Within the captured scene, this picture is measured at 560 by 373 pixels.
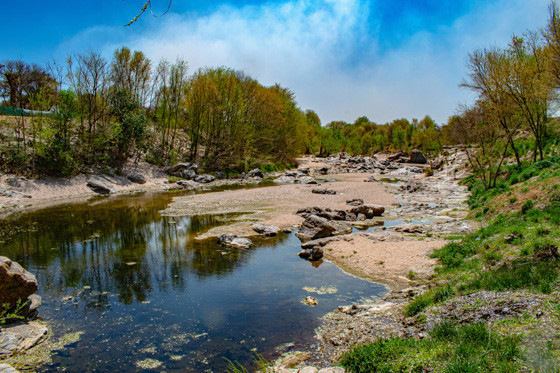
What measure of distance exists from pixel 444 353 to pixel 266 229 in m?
13.3

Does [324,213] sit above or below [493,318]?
above

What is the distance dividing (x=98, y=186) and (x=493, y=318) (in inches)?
1446

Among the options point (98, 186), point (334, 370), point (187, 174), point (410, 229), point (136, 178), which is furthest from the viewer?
point (187, 174)

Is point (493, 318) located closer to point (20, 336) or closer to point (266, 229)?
point (20, 336)

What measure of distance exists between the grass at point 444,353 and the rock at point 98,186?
34.8 m

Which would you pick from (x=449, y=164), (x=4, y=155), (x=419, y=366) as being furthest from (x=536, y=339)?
(x=449, y=164)

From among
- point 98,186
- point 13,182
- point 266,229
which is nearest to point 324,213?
point 266,229

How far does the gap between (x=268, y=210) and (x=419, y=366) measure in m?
19.5

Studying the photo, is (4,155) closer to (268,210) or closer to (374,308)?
(268,210)

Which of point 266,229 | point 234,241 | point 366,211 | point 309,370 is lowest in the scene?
point 309,370

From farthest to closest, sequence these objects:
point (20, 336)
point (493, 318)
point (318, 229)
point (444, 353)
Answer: point (318, 229), point (20, 336), point (493, 318), point (444, 353)

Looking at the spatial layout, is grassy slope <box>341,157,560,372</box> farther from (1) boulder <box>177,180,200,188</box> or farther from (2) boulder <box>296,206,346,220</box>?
(1) boulder <box>177,180,200,188</box>

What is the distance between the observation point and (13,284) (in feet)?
28.0

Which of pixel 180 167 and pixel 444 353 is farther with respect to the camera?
pixel 180 167
